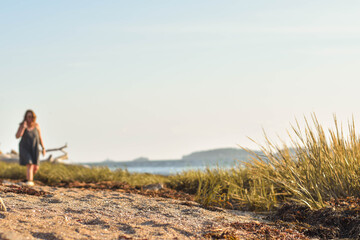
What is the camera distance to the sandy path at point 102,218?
3.96m

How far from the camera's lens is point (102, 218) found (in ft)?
15.3

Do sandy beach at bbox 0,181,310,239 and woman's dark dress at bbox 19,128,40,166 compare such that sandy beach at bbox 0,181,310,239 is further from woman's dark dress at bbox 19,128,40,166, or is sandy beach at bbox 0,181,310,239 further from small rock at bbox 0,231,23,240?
woman's dark dress at bbox 19,128,40,166

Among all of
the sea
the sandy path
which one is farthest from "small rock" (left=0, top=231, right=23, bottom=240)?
the sea

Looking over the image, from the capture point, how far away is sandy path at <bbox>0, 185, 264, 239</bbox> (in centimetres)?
396

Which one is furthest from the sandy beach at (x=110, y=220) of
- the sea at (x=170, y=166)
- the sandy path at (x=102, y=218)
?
the sea at (x=170, y=166)

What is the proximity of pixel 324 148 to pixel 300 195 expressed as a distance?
93 cm

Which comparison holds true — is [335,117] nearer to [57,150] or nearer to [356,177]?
[356,177]

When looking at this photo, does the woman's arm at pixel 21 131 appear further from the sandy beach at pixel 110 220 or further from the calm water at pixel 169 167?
the sandy beach at pixel 110 220

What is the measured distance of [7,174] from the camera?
43.0 ft

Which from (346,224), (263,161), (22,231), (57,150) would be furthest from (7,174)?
(346,224)

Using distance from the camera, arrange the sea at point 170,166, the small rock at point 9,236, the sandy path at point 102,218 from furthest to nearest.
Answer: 1. the sea at point 170,166
2. the sandy path at point 102,218
3. the small rock at point 9,236

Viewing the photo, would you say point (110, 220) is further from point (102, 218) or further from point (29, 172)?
point (29, 172)

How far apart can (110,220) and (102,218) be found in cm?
13

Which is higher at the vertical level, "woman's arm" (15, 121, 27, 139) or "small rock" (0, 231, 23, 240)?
"woman's arm" (15, 121, 27, 139)
